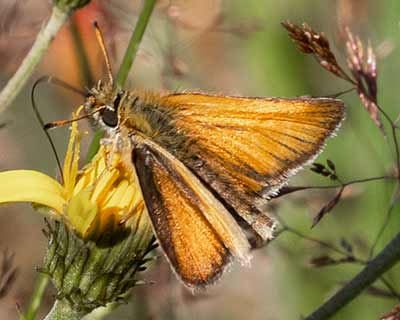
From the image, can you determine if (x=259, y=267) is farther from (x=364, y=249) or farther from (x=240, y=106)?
(x=240, y=106)

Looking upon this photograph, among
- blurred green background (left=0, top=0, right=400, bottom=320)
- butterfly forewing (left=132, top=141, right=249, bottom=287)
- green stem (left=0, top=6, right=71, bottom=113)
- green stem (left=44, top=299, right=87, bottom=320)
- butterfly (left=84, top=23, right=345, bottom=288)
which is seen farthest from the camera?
blurred green background (left=0, top=0, right=400, bottom=320)

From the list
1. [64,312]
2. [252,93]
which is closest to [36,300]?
[64,312]

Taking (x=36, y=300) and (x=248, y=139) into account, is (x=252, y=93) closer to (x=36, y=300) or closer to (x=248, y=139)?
(x=248, y=139)

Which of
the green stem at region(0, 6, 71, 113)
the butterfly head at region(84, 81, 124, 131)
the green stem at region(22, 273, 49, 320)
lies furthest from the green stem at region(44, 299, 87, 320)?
the green stem at region(0, 6, 71, 113)

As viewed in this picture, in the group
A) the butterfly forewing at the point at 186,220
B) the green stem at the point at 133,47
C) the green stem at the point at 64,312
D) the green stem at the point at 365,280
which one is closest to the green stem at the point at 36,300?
the green stem at the point at 64,312

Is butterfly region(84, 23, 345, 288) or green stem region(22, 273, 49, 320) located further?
green stem region(22, 273, 49, 320)

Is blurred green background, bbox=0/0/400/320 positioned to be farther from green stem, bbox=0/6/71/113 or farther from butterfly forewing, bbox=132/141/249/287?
butterfly forewing, bbox=132/141/249/287
